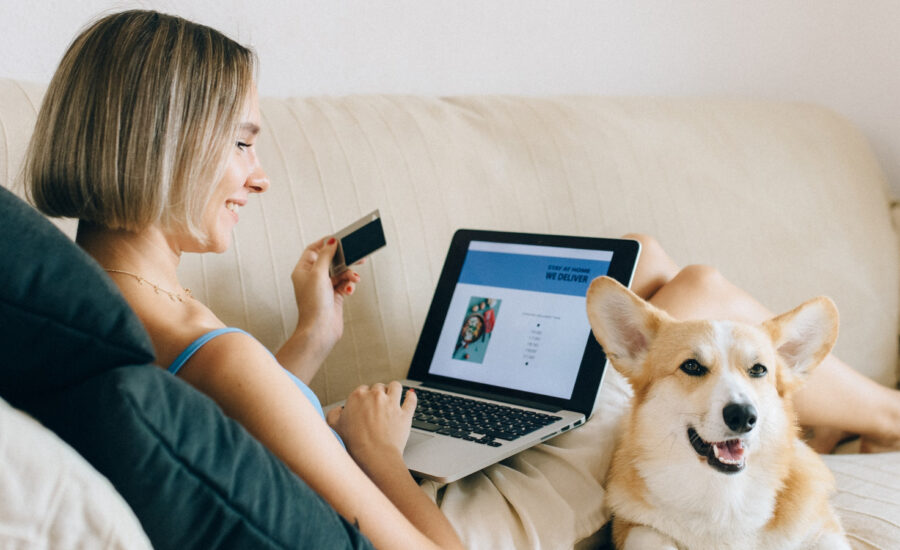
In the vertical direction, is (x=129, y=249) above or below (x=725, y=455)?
above

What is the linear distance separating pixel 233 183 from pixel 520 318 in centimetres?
58

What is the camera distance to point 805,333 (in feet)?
3.55

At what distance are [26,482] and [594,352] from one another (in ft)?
2.85

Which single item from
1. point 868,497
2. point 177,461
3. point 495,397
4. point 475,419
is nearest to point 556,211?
point 495,397

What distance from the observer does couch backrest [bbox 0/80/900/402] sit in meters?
1.44

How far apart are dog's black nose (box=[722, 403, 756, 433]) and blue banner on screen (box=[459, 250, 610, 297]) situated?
1.30ft

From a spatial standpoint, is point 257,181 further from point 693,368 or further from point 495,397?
point 693,368

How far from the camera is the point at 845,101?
2.46 m

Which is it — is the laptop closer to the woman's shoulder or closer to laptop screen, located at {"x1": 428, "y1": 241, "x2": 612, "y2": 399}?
laptop screen, located at {"x1": 428, "y1": 241, "x2": 612, "y2": 399}

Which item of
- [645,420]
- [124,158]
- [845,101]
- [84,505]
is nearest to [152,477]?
[84,505]

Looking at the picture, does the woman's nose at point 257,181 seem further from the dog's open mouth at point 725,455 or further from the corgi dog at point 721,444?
the dog's open mouth at point 725,455

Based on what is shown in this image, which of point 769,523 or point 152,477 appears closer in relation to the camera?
point 152,477

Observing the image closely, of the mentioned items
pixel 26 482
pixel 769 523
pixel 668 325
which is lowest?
pixel 769 523

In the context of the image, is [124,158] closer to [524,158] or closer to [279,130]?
[279,130]
